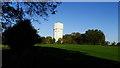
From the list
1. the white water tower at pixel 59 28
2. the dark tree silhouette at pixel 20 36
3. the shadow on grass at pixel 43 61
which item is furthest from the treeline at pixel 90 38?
the shadow on grass at pixel 43 61

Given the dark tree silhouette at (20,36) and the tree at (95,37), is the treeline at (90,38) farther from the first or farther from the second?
the dark tree silhouette at (20,36)

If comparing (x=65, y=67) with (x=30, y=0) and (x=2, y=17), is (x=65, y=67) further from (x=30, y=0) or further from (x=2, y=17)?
(x=2, y=17)

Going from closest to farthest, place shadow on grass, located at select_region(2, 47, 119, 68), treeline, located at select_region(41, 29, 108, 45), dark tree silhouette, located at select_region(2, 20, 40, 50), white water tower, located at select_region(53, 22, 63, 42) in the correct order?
shadow on grass, located at select_region(2, 47, 119, 68)
dark tree silhouette, located at select_region(2, 20, 40, 50)
treeline, located at select_region(41, 29, 108, 45)
white water tower, located at select_region(53, 22, 63, 42)

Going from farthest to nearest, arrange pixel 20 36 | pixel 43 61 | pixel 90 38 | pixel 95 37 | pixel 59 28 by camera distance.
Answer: pixel 59 28 < pixel 95 37 < pixel 90 38 < pixel 20 36 < pixel 43 61

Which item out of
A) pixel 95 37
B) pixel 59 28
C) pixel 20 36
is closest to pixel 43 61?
pixel 20 36

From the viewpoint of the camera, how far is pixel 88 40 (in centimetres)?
8775

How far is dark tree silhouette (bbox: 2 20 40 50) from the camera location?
46.6ft

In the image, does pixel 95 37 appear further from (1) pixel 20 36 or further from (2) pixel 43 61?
(2) pixel 43 61

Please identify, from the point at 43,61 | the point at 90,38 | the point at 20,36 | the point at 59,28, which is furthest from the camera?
the point at 59,28

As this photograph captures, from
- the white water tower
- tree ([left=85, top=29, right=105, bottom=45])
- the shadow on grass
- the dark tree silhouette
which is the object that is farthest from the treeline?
the shadow on grass

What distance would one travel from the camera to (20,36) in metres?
14.1

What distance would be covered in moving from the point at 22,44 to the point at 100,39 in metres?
79.1

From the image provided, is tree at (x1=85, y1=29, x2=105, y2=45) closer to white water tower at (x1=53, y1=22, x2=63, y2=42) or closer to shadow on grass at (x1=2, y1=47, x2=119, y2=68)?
white water tower at (x1=53, y1=22, x2=63, y2=42)

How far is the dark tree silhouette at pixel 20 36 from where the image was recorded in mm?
14219
